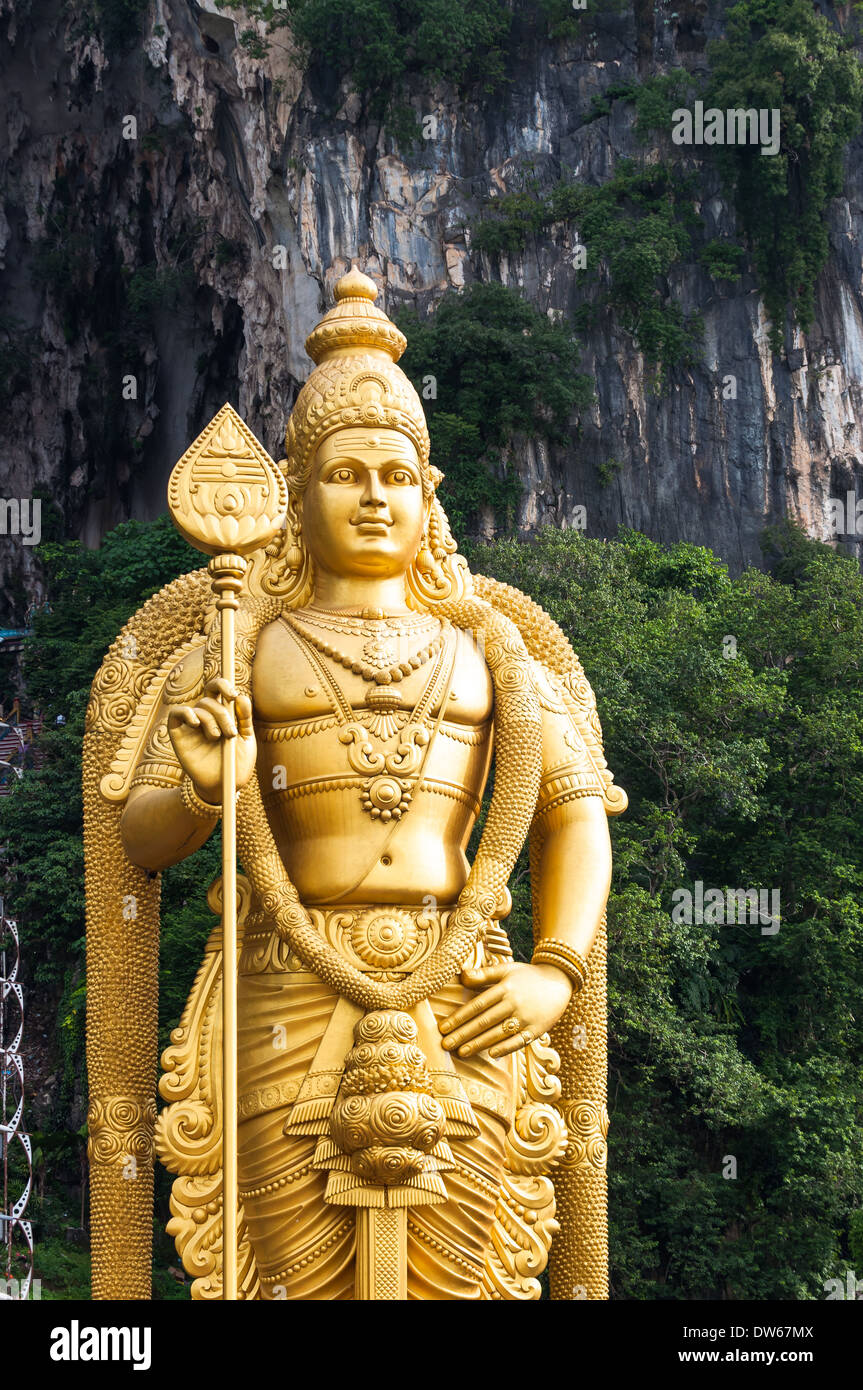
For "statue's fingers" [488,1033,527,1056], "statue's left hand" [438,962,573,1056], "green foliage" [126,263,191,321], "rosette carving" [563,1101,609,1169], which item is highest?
"green foliage" [126,263,191,321]

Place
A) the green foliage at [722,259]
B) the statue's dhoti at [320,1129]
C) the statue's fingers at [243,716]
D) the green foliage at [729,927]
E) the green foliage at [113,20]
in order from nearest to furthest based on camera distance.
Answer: the statue's fingers at [243,716], the statue's dhoti at [320,1129], the green foliage at [729,927], the green foliage at [722,259], the green foliage at [113,20]

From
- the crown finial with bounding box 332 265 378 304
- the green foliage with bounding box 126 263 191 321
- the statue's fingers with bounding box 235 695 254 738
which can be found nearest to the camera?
the statue's fingers with bounding box 235 695 254 738

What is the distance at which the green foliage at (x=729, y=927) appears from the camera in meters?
14.2

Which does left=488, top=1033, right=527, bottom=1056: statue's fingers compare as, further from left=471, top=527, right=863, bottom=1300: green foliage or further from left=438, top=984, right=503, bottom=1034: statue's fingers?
left=471, top=527, right=863, bottom=1300: green foliage

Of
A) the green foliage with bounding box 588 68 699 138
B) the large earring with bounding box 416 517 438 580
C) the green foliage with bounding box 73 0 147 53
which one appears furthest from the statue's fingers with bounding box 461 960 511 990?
the green foliage with bounding box 73 0 147 53

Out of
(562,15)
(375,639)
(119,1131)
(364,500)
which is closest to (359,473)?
(364,500)

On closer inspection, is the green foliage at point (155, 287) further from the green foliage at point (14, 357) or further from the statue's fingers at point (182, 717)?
the statue's fingers at point (182, 717)

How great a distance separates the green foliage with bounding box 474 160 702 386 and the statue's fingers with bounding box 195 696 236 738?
77.5 ft

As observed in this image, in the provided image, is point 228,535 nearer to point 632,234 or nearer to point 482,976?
point 482,976

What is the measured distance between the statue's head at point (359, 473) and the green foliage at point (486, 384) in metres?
17.6

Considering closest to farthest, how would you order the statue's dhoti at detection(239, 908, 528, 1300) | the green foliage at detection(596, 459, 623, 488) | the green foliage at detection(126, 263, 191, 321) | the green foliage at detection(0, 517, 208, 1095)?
the statue's dhoti at detection(239, 908, 528, 1300)
the green foliage at detection(0, 517, 208, 1095)
the green foliage at detection(596, 459, 623, 488)
the green foliage at detection(126, 263, 191, 321)

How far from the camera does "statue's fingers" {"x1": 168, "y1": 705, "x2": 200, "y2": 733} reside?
5.40m

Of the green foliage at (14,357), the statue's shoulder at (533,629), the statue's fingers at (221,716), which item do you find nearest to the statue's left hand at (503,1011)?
the statue's fingers at (221,716)

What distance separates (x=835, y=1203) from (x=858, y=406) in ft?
60.4
